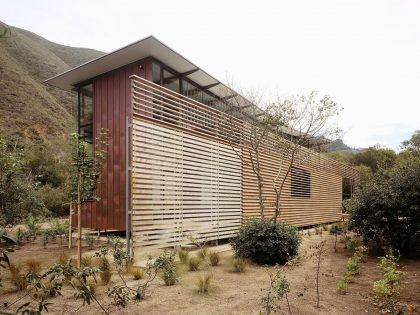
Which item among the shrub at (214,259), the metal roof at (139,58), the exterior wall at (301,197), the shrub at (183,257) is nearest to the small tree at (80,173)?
the shrub at (183,257)

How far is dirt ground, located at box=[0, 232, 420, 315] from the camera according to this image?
3662 mm

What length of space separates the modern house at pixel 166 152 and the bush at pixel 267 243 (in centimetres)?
136

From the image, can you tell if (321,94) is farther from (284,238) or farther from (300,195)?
(300,195)

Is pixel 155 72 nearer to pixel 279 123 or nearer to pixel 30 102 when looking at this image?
pixel 279 123

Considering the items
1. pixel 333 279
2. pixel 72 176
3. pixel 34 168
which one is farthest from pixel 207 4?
pixel 34 168

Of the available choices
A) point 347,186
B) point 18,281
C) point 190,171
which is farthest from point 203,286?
point 347,186

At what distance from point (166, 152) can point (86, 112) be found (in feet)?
17.7

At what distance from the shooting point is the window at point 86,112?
36.0ft

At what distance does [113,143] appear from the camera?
991 centimetres

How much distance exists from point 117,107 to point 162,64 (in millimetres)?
1804

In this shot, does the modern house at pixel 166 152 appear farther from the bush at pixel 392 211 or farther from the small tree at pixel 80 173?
the bush at pixel 392 211

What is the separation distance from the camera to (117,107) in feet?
32.7

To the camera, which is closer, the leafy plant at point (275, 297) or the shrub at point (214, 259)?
the leafy plant at point (275, 297)

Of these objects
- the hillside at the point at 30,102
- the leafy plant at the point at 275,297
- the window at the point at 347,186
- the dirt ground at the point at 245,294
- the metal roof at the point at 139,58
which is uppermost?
the hillside at the point at 30,102
